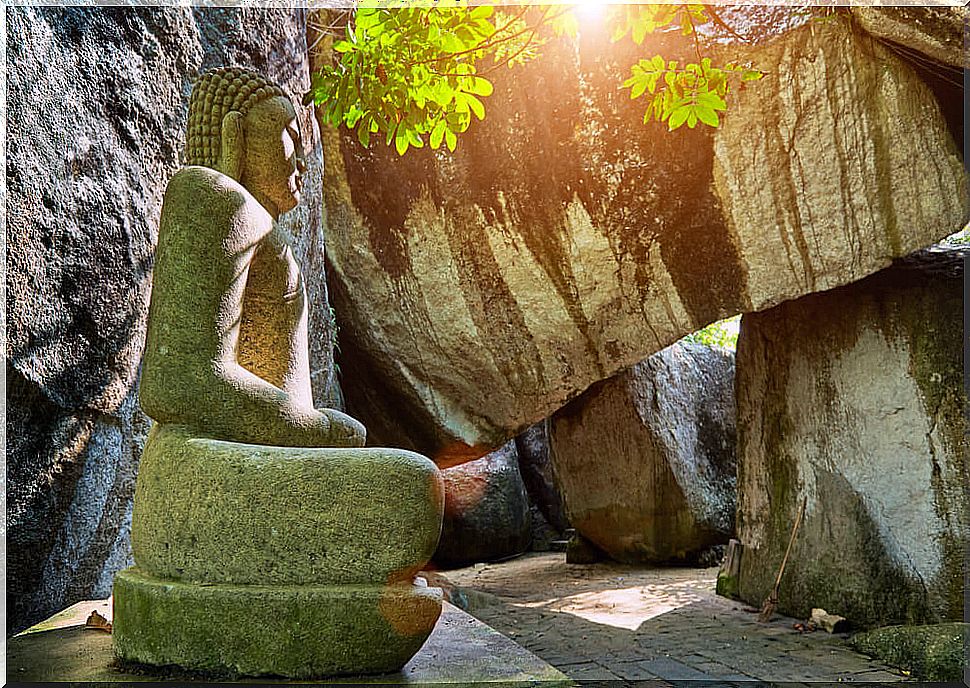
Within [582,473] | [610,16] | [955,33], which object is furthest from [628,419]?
[610,16]

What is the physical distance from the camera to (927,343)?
512 cm

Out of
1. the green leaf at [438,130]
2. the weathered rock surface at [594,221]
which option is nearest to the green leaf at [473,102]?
the green leaf at [438,130]

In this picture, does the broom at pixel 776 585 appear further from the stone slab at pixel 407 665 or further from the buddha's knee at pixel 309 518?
the buddha's knee at pixel 309 518

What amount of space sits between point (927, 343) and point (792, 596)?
1936mm

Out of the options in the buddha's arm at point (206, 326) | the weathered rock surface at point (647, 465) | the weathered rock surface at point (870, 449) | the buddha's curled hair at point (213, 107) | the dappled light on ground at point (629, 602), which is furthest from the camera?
the weathered rock surface at point (647, 465)

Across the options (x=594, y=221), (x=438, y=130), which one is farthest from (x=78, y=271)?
(x=594, y=221)

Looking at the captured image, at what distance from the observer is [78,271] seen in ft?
9.69

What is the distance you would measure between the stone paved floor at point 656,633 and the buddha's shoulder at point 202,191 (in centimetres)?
327

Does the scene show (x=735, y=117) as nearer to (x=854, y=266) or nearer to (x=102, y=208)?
(x=854, y=266)

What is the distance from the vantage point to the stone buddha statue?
1833 mm

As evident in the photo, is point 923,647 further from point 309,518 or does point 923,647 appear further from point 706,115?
point 309,518

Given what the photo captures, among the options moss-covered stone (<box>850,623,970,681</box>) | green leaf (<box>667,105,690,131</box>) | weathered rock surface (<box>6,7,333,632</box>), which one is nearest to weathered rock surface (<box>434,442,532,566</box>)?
moss-covered stone (<box>850,623,970,681</box>)

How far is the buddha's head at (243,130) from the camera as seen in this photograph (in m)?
2.40

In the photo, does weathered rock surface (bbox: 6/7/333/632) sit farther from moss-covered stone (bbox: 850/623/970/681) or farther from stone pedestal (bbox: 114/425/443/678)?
moss-covered stone (bbox: 850/623/970/681)
